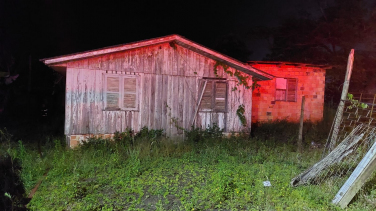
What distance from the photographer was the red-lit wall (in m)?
12.8

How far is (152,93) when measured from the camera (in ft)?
29.8

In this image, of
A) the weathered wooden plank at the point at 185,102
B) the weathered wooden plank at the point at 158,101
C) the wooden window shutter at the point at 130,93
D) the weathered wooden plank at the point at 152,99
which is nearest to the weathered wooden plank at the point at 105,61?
the wooden window shutter at the point at 130,93

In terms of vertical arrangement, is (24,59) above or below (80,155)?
above

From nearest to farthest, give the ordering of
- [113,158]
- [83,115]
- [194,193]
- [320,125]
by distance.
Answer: [194,193]
[113,158]
[83,115]
[320,125]

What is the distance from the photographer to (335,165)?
525cm

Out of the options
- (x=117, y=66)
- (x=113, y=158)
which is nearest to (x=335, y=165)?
(x=113, y=158)

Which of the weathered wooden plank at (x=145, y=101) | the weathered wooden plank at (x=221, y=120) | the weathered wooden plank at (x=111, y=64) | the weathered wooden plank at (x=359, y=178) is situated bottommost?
the weathered wooden plank at (x=359, y=178)

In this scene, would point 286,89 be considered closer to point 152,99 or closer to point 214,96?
point 214,96

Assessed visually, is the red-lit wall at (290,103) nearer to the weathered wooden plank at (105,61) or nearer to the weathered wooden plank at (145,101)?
the weathered wooden plank at (145,101)

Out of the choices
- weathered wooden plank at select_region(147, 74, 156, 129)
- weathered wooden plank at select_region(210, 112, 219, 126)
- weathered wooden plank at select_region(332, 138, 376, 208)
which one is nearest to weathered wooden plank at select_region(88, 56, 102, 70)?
weathered wooden plank at select_region(147, 74, 156, 129)

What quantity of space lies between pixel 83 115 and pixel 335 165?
23.4 ft

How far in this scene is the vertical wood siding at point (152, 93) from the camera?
27.0 ft

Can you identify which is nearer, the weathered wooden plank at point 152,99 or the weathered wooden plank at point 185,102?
the weathered wooden plank at point 152,99

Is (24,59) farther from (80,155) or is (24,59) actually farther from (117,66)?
(80,155)
